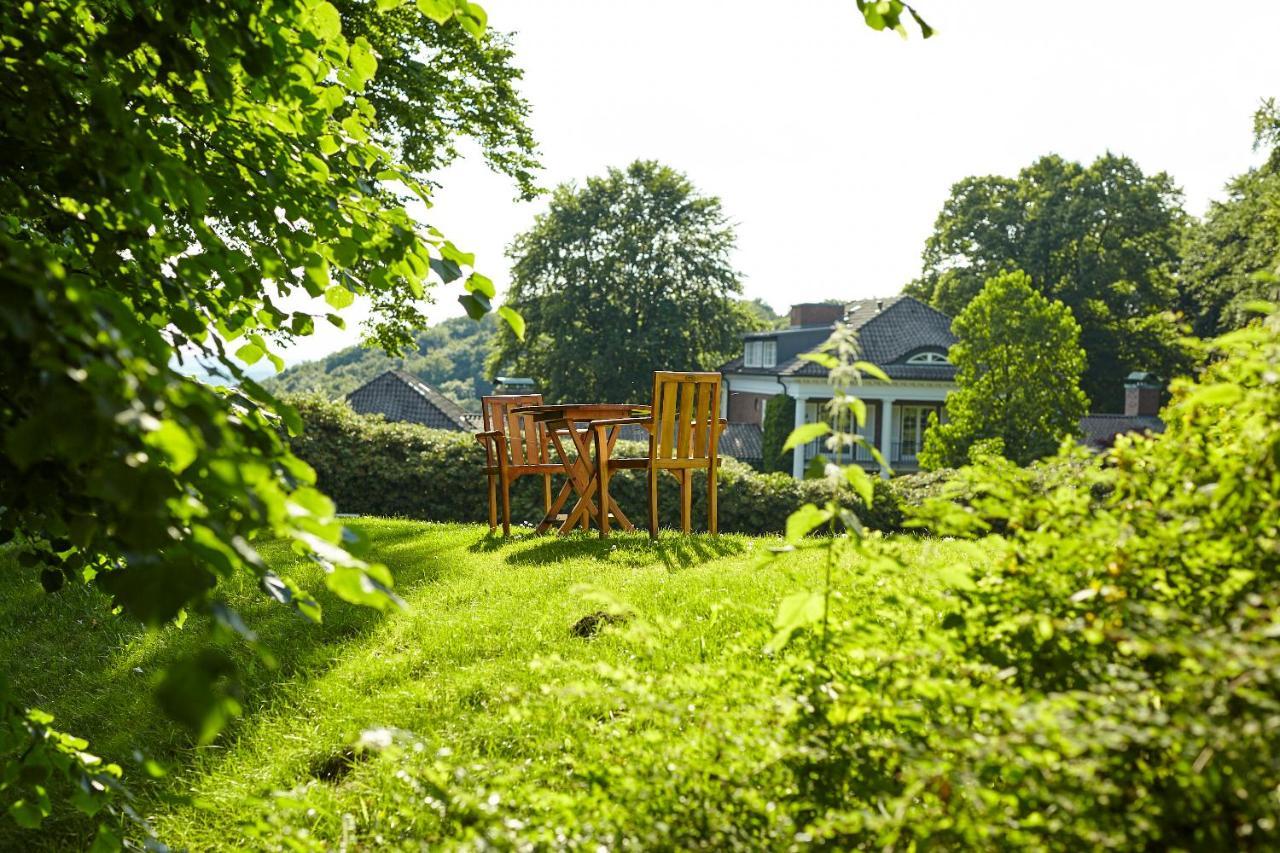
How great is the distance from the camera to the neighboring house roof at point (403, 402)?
139ft

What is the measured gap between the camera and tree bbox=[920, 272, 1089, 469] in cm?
2530

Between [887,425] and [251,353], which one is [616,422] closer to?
[251,353]

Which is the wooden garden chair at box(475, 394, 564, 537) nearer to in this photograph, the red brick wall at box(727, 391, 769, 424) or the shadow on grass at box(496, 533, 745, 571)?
the shadow on grass at box(496, 533, 745, 571)

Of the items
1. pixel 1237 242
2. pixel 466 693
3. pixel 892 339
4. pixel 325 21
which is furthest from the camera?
pixel 892 339

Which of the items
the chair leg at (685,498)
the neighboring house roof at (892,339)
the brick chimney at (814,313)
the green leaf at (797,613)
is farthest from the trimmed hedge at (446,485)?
the brick chimney at (814,313)

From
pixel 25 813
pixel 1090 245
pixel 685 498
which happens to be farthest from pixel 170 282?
pixel 1090 245

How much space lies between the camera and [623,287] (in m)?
46.5

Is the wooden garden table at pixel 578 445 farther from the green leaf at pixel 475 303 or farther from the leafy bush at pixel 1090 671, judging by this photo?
the leafy bush at pixel 1090 671

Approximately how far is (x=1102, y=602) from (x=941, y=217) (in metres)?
48.1

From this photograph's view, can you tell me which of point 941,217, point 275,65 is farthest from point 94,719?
point 941,217

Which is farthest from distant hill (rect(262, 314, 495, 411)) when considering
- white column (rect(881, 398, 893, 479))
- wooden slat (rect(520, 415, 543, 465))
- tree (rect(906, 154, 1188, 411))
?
wooden slat (rect(520, 415, 543, 465))

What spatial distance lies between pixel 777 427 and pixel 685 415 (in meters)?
31.4

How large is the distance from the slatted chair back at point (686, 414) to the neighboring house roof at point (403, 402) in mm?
34270

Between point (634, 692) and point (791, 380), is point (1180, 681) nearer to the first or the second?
point (634, 692)
